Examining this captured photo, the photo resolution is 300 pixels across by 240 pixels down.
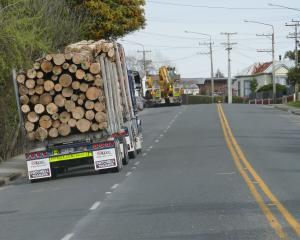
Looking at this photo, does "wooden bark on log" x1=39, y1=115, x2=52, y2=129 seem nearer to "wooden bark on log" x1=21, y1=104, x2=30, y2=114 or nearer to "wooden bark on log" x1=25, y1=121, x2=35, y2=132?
"wooden bark on log" x1=25, y1=121, x2=35, y2=132

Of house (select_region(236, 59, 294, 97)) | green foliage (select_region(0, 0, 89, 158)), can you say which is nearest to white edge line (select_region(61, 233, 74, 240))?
green foliage (select_region(0, 0, 89, 158))

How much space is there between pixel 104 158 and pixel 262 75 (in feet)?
383

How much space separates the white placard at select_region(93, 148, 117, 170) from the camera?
73.6 feet

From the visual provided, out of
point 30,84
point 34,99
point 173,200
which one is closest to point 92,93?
point 34,99

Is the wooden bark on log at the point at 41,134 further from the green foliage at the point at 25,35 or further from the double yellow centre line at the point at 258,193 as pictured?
the double yellow centre line at the point at 258,193

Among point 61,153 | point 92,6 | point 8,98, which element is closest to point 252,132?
point 92,6

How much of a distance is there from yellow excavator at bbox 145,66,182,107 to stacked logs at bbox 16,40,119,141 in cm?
5397

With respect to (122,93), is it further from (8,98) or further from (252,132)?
(252,132)

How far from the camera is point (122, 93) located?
25422mm

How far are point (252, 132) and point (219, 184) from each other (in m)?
21.5

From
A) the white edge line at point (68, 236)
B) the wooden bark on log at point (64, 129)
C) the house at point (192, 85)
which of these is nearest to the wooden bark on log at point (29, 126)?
the wooden bark on log at point (64, 129)

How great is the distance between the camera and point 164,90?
256 feet

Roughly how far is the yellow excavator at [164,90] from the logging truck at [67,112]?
53.7 meters

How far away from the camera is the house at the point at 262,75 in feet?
436
